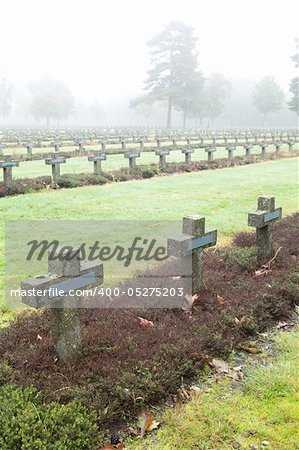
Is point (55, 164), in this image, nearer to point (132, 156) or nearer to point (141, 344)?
point (132, 156)

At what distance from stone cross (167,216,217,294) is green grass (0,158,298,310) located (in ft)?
8.05

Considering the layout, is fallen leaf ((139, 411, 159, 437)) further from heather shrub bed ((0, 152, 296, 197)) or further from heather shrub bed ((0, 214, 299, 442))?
heather shrub bed ((0, 152, 296, 197))

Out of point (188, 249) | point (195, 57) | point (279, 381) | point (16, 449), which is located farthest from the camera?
point (195, 57)

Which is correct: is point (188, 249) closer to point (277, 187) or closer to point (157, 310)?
point (157, 310)

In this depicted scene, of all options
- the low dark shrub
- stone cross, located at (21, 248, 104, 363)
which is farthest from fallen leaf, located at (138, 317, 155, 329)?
the low dark shrub

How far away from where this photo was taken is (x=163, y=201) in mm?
12211

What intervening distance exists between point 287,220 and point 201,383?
605 centimetres

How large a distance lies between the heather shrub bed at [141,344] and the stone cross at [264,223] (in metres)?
0.46

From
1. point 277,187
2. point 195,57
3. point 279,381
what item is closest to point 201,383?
point 279,381

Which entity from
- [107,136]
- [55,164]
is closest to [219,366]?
[55,164]

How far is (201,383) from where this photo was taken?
419 centimetres

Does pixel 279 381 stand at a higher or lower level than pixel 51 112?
lower

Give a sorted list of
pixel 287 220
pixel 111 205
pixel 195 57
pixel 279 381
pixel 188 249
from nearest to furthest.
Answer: pixel 279 381
pixel 188 249
pixel 287 220
pixel 111 205
pixel 195 57

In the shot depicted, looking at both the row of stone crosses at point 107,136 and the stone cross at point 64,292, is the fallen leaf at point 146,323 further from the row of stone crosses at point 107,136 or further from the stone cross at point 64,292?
the row of stone crosses at point 107,136
